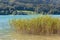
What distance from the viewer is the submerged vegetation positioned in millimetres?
6910

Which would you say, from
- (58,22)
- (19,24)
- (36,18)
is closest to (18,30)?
(19,24)

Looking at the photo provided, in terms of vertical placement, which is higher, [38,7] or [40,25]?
[38,7]

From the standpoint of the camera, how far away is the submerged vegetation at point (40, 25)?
22.7ft

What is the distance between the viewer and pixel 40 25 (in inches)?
274

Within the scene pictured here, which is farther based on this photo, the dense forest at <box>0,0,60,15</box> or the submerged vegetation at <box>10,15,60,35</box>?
the dense forest at <box>0,0,60,15</box>

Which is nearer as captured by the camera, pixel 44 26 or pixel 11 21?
pixel 44 26

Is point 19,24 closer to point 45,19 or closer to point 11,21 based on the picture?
point 11,21

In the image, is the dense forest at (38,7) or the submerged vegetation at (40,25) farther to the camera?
the dense forest at (38,7)

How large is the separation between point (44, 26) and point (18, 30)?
1013 millimetres

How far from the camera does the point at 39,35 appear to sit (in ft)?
22.9

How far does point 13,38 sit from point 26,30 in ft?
2.15

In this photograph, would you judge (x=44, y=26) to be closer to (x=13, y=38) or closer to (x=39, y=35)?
(x=39, y=35)

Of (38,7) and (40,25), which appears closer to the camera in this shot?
(40,25)

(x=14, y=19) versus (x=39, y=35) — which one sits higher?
(x=14, y=19)
